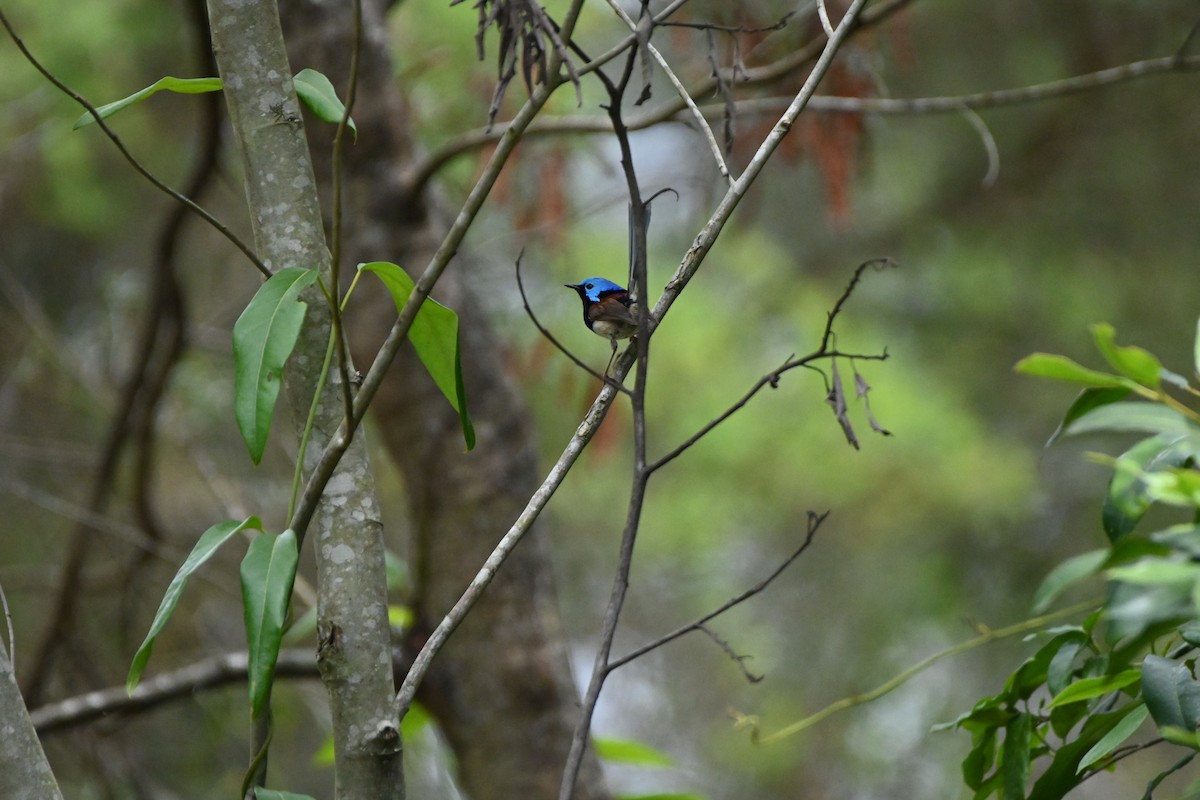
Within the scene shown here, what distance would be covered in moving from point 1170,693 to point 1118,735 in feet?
0.53

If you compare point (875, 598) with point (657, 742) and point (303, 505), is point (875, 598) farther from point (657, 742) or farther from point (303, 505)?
point (303, 505)

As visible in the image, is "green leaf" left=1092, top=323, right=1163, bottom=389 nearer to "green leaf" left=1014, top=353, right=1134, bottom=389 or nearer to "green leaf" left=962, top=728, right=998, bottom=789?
"green leaf" left=1014, top=353, right=1134, bottom=389

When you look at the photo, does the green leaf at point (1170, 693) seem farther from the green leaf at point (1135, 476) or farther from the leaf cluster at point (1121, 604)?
the green leaf at point (1135, 476)

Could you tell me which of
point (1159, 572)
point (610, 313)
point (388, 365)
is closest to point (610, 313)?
point (610, 313)

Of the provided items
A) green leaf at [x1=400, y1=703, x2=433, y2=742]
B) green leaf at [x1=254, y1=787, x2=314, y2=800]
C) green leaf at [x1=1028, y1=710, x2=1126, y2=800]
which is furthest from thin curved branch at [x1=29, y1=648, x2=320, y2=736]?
green leaf at [x1=1028, y1=710, x2=1126, y2=800]

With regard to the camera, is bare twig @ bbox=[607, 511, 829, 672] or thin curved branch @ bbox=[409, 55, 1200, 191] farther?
thin curved branch @ bbox=[409, 55, 1200, 191]

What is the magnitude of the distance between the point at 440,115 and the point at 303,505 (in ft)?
11.7

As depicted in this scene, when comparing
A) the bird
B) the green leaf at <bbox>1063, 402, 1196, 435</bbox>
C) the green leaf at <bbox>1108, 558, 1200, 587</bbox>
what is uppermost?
the bird

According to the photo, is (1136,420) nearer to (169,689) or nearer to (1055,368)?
(1055,368)

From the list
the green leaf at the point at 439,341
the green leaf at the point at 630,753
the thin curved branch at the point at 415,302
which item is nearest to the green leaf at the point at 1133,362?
the thin curved branch at the point at 415,302

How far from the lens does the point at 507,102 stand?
12.3 feet

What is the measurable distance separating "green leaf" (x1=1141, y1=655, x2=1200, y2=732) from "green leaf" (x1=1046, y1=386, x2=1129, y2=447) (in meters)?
0.22

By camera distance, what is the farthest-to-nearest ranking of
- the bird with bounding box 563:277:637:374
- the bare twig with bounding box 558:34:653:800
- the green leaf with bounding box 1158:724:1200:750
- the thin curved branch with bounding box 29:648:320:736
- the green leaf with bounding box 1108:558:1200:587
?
the thin curved branch with bounding box 29:648:320:736 → the bird with bounding box 563:277:637:374 → the bare twig with bounding box 558:34:653:800 → the green leaf with bounding box 1158:724:1200:750 → the green leaf with bounding box 1108:558:1200:587

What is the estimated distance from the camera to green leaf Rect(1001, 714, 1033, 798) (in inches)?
40.8
